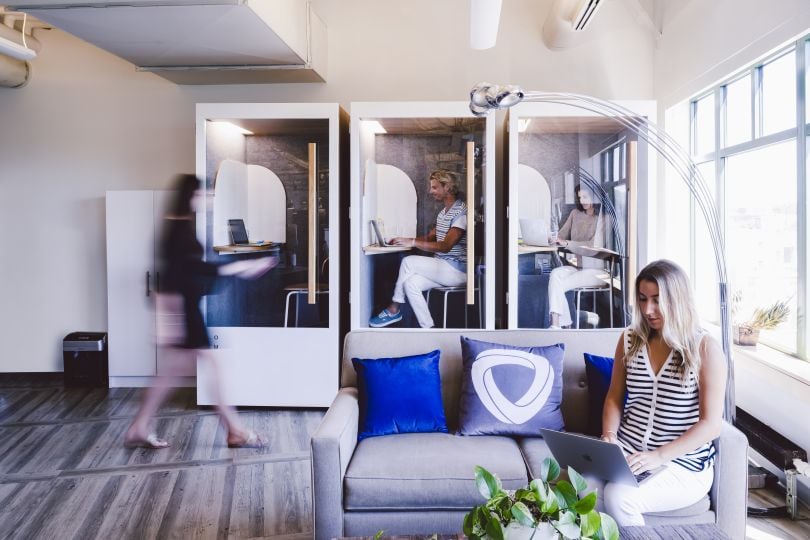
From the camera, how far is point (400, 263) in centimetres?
447

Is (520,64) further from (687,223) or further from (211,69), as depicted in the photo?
(211,69)

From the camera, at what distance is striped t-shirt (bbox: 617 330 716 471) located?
6.77 feet

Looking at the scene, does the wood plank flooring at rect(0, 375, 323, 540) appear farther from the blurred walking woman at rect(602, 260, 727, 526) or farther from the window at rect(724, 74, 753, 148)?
the window at rect(724, 74, 753, 148)

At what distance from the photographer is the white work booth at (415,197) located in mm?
4273

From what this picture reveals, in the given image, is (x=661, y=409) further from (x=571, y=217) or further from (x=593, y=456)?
(x=571, y=217)

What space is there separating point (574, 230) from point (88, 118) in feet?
14.0

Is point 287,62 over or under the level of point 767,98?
over

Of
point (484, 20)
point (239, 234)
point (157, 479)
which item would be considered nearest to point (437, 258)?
point (239, 234)

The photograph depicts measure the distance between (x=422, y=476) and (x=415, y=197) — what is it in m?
2.55

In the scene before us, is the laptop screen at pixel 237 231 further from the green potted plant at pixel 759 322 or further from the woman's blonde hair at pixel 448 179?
the green potted plant at pixel 759 322

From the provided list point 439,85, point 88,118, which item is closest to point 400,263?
point 439,85

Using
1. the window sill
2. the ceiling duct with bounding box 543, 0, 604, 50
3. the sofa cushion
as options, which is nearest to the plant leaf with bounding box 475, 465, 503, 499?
the sofa cushion

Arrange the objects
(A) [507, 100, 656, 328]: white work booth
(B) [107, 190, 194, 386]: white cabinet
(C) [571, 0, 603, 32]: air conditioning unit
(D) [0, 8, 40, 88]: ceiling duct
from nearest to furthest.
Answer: (C) [571, 0, 603, 32]: air conditioning unit < (A) [507, 100, 656, 328]: white work booth < (D) [0, 8, 40, 88]: ceiling duct < (B) [107, 190, 194, 386]: white cabinet

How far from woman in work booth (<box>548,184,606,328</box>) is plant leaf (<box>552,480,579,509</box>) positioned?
3083mm
